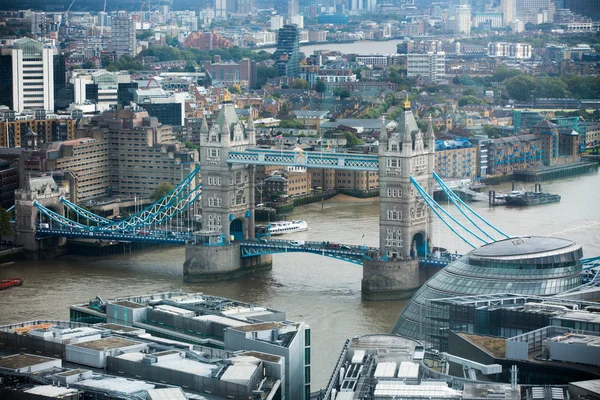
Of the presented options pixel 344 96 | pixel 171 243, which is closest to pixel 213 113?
pixel 344 96

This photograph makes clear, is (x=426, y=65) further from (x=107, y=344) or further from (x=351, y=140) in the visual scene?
(x=107, y=344)

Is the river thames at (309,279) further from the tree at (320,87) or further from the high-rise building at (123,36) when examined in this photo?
the high-rise building at (123,36)

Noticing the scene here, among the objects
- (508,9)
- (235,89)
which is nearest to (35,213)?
(235,89)

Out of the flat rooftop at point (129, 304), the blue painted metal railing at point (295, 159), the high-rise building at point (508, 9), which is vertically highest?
the high-rise building at point (508, 9)

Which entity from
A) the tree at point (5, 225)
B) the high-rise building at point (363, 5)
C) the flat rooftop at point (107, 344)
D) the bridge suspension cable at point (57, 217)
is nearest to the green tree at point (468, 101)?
the bridge suspension cable at point (57, 217)

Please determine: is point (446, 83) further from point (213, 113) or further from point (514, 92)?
point (213, 113)
